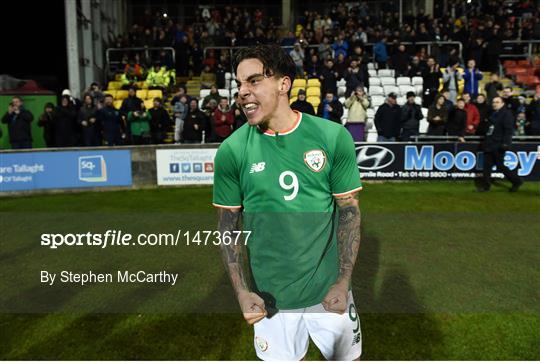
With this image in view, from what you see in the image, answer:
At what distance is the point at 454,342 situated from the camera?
15.6 feet

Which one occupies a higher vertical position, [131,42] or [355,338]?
[131,42]

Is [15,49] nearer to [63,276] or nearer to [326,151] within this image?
[63,276]

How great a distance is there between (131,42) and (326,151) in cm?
2164

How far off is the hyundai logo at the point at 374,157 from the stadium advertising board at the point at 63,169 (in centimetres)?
628

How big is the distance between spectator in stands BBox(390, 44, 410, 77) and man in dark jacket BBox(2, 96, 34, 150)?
1286 centimetres

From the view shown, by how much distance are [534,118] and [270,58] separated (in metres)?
14.1

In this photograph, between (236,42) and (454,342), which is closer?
(454,342)

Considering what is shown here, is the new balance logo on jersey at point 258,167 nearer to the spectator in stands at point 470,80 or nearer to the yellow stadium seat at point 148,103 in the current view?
the spectator in stands at point 470,80

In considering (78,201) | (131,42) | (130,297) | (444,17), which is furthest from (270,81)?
(444,17)

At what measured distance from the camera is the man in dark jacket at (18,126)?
46.8 feet

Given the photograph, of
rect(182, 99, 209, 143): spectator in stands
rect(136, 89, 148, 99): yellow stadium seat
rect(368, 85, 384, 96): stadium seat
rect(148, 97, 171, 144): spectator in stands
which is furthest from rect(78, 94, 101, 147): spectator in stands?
rect(368, 85, 384, 96): stadium seat

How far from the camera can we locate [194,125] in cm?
1470

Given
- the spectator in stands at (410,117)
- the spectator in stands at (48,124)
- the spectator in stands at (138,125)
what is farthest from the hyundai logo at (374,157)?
the spectator in stands at (48,124)

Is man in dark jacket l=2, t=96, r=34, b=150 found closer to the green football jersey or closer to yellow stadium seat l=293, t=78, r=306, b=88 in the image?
A: yellow stadium seat l=293, t=78, r=306, b=88
